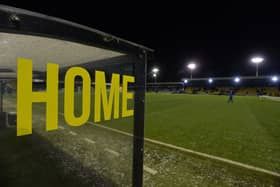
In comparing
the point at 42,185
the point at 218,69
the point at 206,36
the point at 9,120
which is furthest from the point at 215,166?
the point at 218,69

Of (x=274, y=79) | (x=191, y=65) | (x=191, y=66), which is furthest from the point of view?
(x=191, y=66)

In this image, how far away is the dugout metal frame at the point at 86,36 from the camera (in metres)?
0.96

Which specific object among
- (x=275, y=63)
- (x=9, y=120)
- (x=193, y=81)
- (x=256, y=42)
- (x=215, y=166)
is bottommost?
(x=215, y=166)

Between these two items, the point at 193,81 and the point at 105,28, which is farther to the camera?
the point at 193,81

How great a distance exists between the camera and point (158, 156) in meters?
3.35

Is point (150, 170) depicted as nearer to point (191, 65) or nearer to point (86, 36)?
point (86, 36)

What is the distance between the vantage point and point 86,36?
130cm

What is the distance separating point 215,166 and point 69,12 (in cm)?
921

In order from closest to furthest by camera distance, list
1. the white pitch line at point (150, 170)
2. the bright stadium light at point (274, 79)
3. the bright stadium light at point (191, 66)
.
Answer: the white pitch line at point (150, 170)
the bright stadium light at point (274, 79)
the bright stadium light at point (191, 66)

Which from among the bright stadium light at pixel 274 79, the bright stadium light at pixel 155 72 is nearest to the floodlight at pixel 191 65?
the bright stadium light at pixel 155 72

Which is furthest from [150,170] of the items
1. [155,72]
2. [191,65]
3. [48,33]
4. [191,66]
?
[155,72]

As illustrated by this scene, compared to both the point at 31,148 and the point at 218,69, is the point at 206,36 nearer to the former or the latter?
the point at 218,69

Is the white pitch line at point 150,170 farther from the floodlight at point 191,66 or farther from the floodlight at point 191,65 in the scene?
the floodlight at point 191,65

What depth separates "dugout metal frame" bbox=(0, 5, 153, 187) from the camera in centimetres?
96
